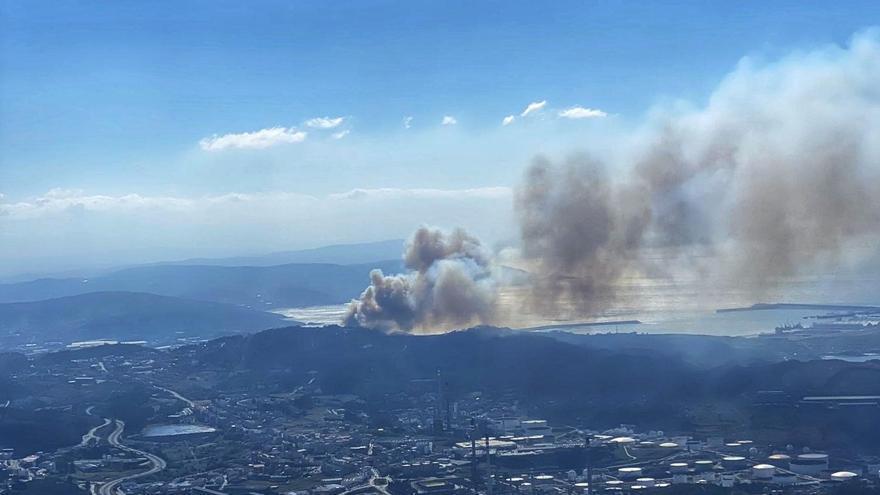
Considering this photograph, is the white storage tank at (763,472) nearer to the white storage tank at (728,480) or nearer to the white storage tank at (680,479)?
the white storage tank at (728,480)

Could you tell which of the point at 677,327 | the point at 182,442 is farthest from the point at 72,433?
the point at 677,327

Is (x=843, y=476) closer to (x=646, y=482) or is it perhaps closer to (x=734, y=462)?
(x=734, y=462)

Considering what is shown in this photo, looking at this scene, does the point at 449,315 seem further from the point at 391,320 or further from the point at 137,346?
the point at 137,346

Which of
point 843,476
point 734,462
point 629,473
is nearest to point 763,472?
point 734,462

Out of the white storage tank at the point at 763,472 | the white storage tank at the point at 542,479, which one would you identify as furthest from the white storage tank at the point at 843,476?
the white storage tank at the point at 542,479

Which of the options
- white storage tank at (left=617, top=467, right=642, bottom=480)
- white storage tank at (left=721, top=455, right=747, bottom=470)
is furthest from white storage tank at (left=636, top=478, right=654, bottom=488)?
white storage tank at (left=721, top=455, right=747, bottom=470)
